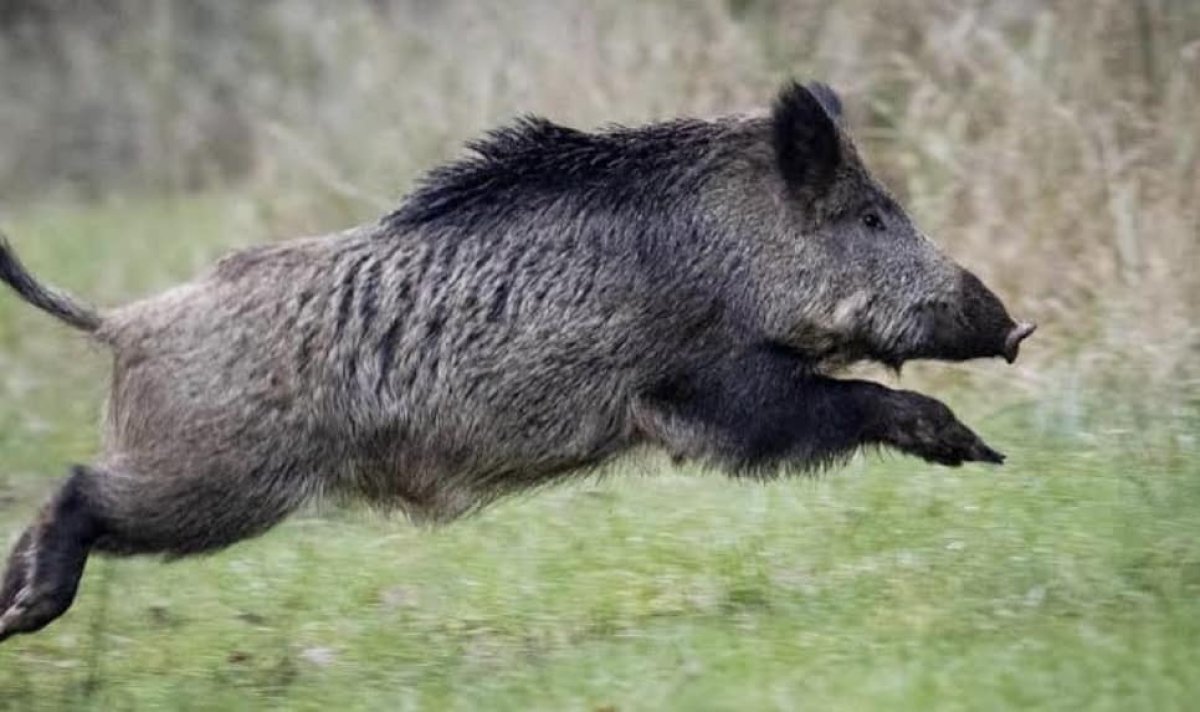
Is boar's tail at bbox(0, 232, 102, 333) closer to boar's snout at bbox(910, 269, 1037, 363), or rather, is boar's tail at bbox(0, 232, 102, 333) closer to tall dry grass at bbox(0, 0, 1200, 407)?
boar's snout at bbox(910, 269, 1037, 363)

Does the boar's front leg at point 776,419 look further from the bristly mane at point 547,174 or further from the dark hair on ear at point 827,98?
the dark hair on ear at point 827,98

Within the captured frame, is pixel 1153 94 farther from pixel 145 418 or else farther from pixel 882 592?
pixel 145 418

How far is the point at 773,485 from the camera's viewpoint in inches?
295

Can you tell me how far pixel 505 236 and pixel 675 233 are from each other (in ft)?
1.53

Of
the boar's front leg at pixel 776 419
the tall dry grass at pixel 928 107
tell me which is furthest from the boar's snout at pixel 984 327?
the tall dry grass at pixel 928 107

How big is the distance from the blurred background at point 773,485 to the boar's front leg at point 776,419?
0.30 m

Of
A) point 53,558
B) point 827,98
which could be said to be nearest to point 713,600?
point 827,98

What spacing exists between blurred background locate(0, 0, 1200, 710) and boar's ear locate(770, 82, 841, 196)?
0.91 m

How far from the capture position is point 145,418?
18.9 feet

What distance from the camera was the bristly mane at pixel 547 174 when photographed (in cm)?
618

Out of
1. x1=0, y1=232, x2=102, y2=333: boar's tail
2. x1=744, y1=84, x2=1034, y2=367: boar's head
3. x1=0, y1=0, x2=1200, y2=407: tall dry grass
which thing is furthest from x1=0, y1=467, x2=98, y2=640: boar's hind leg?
x1=0, y1=0, x2=1200, y2=407: tall dry grass

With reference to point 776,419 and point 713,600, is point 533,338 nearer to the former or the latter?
point 776,419

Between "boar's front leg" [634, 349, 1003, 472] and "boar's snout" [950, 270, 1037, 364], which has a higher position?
"boar's snout" [950, 270, 1037, 364]

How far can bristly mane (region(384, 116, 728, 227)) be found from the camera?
6176 mm
